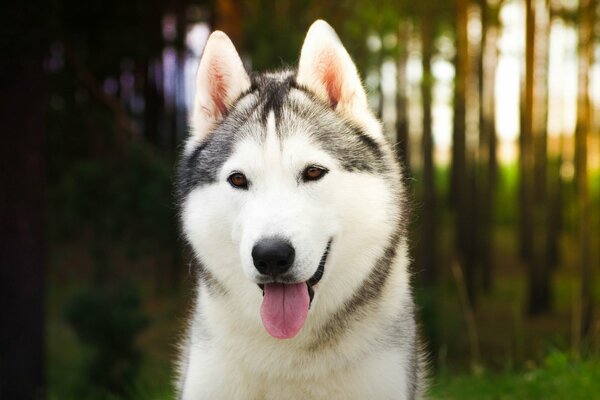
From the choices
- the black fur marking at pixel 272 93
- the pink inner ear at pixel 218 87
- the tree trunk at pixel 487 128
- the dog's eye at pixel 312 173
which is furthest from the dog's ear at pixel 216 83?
the tree trunk at pixel 487 128

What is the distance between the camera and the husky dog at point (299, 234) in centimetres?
363

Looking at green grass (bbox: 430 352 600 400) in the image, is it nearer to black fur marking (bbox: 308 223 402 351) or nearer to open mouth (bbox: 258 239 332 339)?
black fur marking (bbox: 308 223 402 351)

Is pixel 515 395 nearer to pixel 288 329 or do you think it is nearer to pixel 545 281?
pixel 288 329

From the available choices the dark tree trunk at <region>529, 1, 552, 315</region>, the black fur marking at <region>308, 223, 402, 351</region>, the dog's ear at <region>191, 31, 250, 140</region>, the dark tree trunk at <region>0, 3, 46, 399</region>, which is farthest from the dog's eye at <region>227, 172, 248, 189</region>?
the dark tree trunk at <region>529, 1, 552, 315</region>

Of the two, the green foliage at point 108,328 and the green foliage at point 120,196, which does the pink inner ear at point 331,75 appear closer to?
the green foliage at point 120,196

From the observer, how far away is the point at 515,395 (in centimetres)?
666

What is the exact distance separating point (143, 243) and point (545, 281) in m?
13.1

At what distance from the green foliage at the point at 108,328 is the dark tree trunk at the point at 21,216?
1.22 meters

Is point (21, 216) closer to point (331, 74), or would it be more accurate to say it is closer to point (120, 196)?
point (120, 196)

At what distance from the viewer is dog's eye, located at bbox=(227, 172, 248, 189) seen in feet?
12.2

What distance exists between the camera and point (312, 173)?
12.1 feet

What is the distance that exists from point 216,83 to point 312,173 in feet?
2.80

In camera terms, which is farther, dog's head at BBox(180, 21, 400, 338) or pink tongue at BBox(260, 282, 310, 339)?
pink tongue at BBox(260, 282, 310, 339)

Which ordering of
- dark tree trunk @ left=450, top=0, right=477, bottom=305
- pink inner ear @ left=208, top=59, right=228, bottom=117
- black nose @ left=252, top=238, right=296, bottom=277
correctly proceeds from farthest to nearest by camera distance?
dark tree trunk @ left=450, top=0, right=477, bottom=305, pink inner ear @ left=208, top=59, right=228, bottom=117, black nose @ left=252, top=238, right=296, bottom=277
